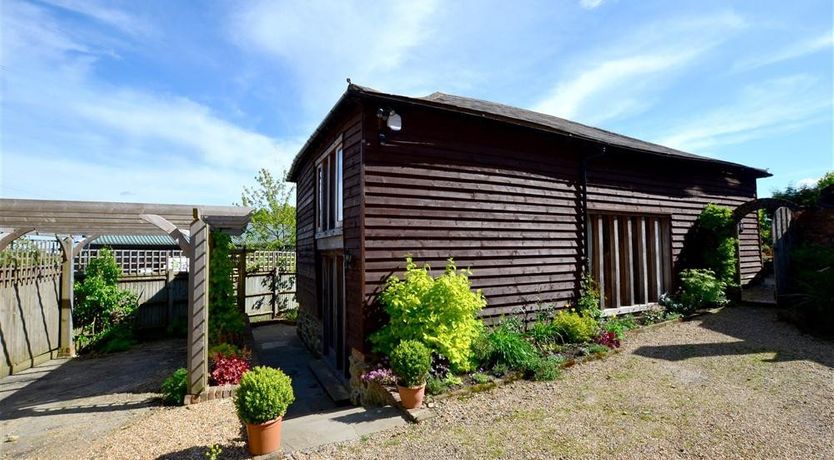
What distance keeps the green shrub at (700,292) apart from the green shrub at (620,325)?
1.65m

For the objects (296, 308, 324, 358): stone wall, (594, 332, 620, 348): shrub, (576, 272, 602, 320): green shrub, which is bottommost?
(296, 308, 324, 358): stone wall

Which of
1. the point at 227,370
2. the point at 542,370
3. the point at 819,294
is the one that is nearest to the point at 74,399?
the point at 227,370

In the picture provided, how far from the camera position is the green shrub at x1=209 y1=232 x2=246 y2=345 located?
310 inches

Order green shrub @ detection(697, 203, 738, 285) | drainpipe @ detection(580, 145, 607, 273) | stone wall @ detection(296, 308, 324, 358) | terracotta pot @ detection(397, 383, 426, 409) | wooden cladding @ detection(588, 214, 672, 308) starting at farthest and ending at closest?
1. green shrub @ detection(697, 203, 738, 285)
2. stone wall @ detection(296, 308, 324, 358)
3. wooden cladding @ detection(588, 214, 672, 308)
4. drainpipe @ detection(580, 145, 607, 273)
5. terracotta pot @ detection(397, 383, 426, 409)

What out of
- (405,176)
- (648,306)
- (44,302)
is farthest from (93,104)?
(648,306)

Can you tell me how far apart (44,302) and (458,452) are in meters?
9.77

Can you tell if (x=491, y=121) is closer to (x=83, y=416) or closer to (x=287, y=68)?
(x=287, y=68)

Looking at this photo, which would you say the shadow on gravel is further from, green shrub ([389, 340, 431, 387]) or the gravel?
green shrub ([389, 340, 431, 387])

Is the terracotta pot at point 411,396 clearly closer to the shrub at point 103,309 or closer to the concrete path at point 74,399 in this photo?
the concrete path at point 74,399

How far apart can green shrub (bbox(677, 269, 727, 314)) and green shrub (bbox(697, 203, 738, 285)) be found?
379mm

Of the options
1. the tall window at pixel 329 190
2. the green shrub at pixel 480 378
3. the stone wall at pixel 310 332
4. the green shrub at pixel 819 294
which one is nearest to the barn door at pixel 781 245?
the green shrub at pixel 819 294

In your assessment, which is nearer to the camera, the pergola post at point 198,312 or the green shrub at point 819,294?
the pergola post at point 198,312

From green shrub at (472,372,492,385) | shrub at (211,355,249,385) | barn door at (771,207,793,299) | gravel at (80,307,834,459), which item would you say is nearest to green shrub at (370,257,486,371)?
green shrub at (472,372,492,385)

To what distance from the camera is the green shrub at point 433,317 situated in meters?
5.27
